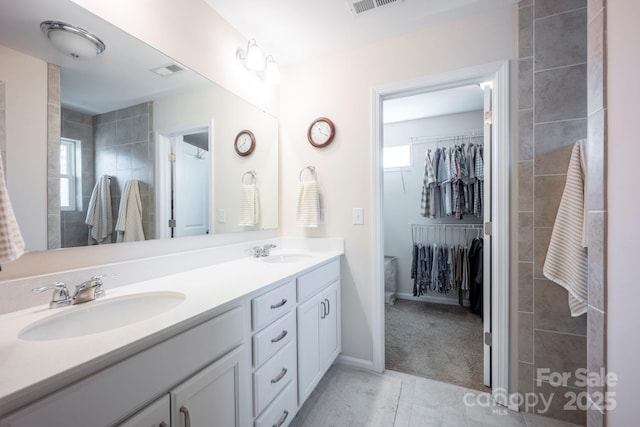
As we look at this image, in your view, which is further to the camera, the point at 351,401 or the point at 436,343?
the point at 436,343

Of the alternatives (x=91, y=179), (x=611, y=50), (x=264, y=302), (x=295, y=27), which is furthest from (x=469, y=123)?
(x=91, y=179)

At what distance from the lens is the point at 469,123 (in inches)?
123

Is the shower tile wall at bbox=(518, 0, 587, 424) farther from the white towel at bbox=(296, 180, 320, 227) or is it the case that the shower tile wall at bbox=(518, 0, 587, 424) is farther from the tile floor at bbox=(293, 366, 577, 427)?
the white towel at bbox=(296, 180, 320, 227)

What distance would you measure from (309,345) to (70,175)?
137 centimetres

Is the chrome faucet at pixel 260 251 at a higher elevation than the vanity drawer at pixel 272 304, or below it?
higher

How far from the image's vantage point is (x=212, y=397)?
88 centimetres

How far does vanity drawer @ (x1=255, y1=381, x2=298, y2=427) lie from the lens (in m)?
1.13

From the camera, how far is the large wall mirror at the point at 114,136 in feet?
3.01

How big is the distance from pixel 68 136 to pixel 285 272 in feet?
3.44

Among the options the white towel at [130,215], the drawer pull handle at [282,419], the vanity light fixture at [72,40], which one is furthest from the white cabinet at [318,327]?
the vanity light fixture at [72,40]

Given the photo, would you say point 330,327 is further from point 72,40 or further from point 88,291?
point 72,40

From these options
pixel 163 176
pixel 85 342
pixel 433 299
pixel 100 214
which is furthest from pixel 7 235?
pixel 433 299

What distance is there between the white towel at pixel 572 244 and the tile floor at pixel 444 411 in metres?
0.72

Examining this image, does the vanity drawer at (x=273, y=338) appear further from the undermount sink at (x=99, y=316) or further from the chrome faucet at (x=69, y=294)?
the chrome faucet at (x=69, y=294)
